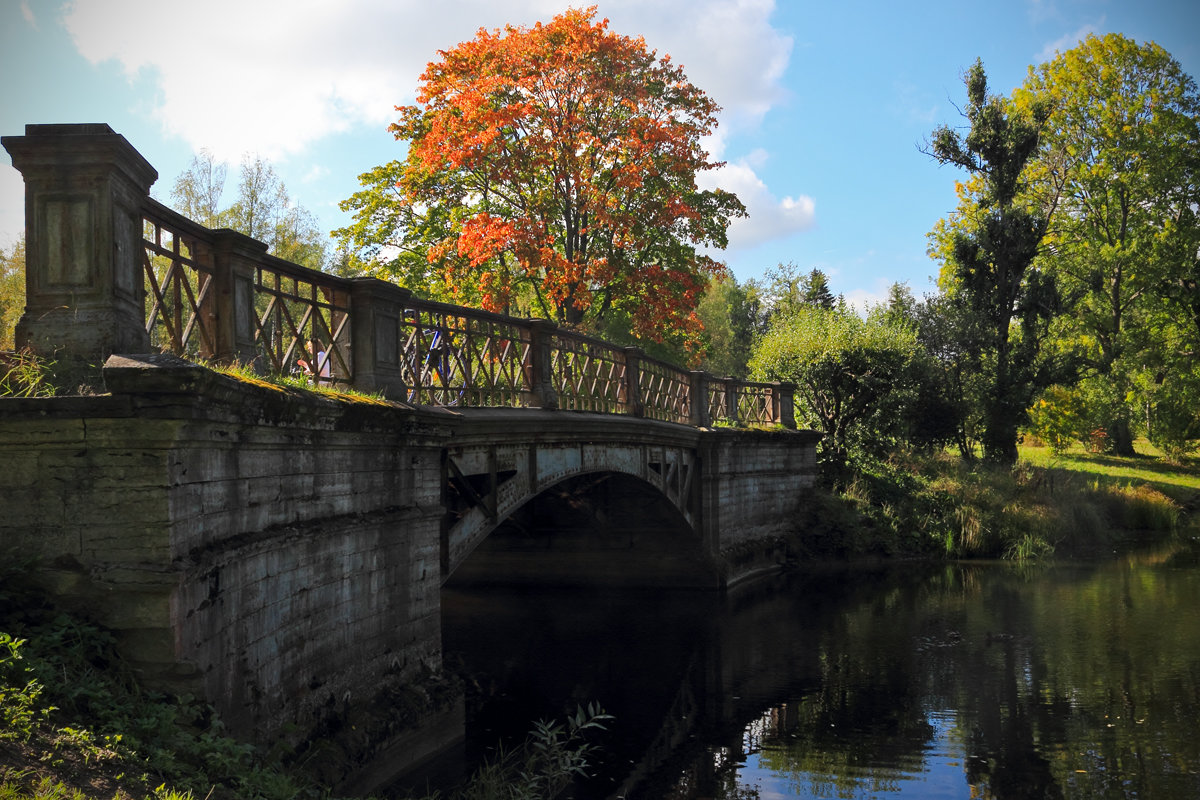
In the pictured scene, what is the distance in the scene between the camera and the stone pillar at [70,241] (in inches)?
220

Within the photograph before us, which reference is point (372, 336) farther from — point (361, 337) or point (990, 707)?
point (990, 707)

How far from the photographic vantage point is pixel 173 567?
17.1ft

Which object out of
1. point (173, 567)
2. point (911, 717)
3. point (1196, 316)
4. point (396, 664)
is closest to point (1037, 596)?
point (911, 717)

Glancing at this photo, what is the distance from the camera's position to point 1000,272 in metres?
28.7

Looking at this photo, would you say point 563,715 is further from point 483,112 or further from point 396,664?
point 483,112

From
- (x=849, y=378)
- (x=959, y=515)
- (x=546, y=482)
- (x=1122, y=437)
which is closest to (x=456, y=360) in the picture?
(x=546, y=482)

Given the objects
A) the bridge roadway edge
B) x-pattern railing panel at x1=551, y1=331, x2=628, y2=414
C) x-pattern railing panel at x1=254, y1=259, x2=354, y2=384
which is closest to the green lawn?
x-pattern railing panel at x1=551, y1=331, x2=628, y2=414

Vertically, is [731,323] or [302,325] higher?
[731,323]

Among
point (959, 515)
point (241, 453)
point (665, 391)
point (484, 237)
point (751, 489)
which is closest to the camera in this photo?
point (241, 453)

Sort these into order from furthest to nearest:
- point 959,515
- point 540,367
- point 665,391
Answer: point 959,515
point 665,391
point 540,367

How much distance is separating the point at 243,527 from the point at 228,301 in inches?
65.7

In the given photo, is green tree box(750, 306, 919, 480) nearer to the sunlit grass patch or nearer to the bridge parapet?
the bridge parapet

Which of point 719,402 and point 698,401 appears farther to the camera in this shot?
point 719,402

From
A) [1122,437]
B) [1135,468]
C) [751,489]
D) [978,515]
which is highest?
[1122,437]
